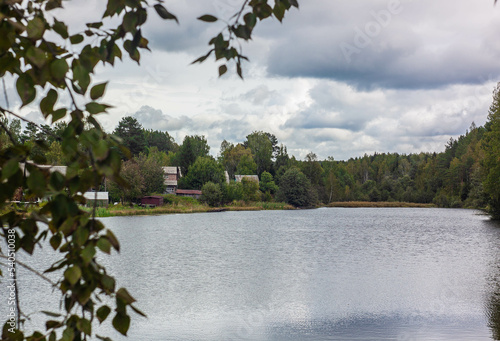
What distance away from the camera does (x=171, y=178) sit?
81.6 metres

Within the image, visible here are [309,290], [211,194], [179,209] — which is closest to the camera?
[309,290]

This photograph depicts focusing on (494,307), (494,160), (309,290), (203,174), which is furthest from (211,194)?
(494,307)

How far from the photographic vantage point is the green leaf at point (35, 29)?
44.0 inches

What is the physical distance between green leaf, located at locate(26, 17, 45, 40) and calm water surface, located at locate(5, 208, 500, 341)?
8.92 metres

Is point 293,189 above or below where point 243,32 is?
below

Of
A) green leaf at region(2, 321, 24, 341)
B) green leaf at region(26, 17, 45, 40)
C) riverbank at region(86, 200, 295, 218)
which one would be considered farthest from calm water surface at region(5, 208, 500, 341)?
riverbank at region(86, 200, 295, 218)

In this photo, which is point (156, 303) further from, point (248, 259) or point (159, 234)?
point (159, 234)

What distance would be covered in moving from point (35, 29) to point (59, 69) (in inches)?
5.8

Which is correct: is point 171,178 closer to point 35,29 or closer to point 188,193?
point 188,193

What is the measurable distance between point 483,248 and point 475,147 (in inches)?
2956

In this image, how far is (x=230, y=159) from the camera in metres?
107

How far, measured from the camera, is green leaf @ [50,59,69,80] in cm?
107

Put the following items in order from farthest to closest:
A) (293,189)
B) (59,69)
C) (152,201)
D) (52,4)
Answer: (293,189), (152,201), (52,4), (59,69)

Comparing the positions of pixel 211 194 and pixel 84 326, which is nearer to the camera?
pixel 84 326
